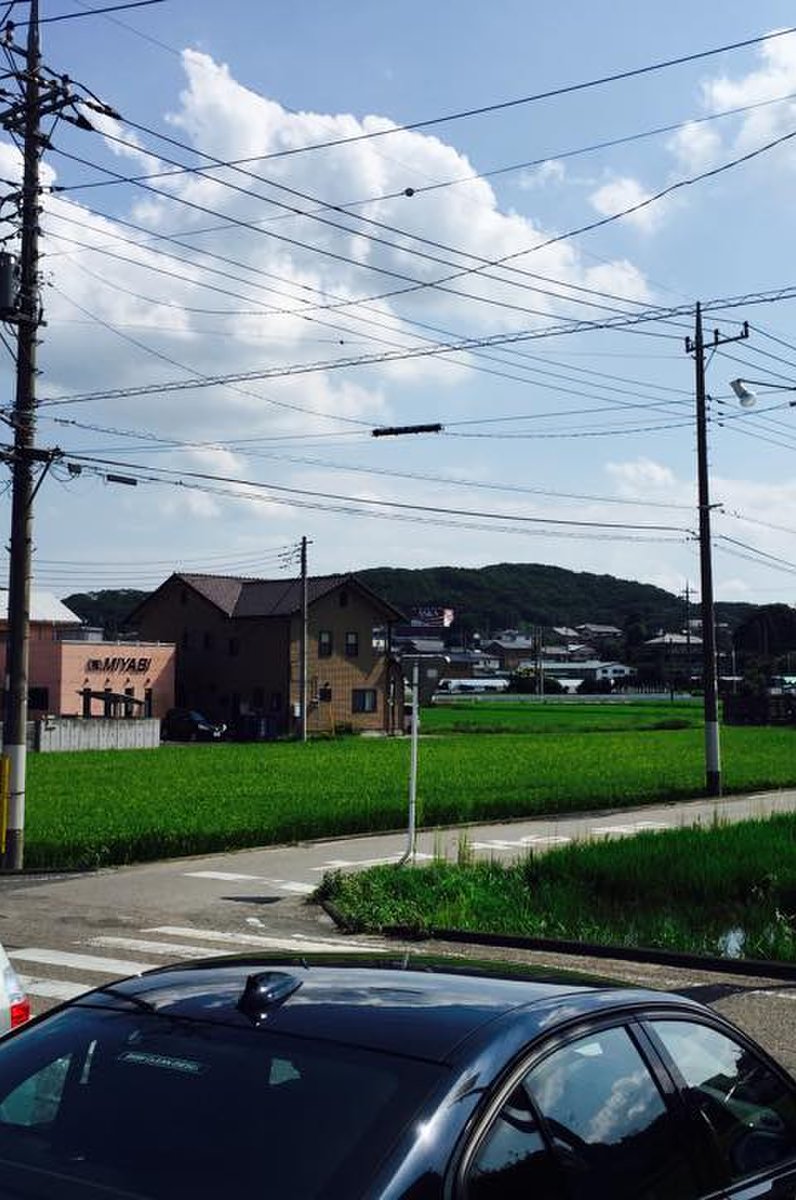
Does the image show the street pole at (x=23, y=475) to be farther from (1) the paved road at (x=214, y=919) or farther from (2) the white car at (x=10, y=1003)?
(2) the white car at (x=10, y=1003)

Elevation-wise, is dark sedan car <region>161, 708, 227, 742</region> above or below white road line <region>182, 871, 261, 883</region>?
above

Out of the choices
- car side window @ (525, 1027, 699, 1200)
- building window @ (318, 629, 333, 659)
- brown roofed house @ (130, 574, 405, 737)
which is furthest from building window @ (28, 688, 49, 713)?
car side window @ (525, 1027, 699, 1200)

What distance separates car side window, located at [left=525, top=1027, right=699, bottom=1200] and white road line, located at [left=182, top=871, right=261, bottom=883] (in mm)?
15573

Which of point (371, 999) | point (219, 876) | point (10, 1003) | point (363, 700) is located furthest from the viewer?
point (363, 700)

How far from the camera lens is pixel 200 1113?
2.83 meters

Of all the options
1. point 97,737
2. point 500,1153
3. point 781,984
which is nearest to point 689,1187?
point 500,1153

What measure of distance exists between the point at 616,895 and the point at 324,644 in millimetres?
61603

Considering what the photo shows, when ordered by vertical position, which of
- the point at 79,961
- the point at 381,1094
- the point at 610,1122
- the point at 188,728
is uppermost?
the point at 381,1094

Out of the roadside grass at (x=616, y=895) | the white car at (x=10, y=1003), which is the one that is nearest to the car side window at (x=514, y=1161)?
the white car at (x=10, y=1003)

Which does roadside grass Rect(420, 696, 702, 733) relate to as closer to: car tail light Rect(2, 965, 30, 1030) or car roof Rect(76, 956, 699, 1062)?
car tail light Rect(2, 965, 30, 1030)

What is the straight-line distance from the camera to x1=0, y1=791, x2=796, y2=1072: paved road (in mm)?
10758

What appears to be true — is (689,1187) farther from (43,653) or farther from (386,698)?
(386,698)

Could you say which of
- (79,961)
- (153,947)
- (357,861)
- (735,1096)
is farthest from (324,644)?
(735,1096)

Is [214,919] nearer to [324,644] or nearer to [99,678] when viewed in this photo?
[99,678]
